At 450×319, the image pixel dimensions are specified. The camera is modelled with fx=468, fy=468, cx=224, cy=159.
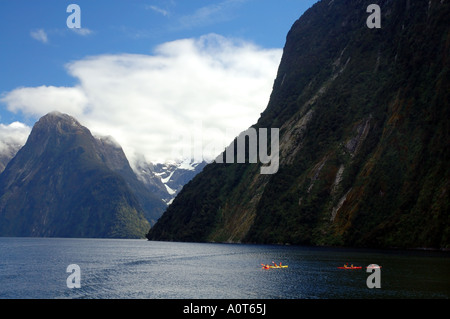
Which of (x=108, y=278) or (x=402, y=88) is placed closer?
(x=108, y=278)

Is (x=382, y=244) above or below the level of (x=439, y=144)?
below
